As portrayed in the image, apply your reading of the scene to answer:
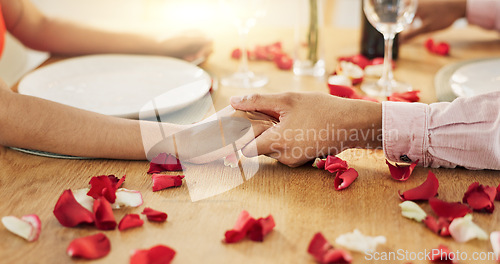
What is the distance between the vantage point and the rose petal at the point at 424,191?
75 centimetres

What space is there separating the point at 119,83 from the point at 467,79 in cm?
81

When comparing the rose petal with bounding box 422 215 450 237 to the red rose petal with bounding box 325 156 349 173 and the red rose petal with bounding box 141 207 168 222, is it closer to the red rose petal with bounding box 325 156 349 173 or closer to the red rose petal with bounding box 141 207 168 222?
the red rose petal with bounding box 325 156 349 173

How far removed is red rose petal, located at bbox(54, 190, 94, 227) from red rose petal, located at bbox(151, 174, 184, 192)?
121 mm

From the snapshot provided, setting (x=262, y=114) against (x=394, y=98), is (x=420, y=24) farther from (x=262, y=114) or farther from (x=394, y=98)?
(x=262, y=114)

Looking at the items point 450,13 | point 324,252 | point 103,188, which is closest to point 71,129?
point 103,188

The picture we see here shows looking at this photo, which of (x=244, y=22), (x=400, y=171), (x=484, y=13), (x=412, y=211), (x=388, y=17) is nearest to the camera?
(x=412, y=211)

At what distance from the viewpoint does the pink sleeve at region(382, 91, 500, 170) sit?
83cm

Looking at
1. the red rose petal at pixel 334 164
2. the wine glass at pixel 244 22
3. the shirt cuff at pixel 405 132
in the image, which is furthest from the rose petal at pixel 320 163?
the wine glass at pixel 244 22

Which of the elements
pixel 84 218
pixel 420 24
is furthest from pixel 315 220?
pixel 420 24

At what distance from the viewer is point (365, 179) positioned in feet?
2.72

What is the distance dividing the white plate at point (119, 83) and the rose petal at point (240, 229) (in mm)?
388

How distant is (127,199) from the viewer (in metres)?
0.76

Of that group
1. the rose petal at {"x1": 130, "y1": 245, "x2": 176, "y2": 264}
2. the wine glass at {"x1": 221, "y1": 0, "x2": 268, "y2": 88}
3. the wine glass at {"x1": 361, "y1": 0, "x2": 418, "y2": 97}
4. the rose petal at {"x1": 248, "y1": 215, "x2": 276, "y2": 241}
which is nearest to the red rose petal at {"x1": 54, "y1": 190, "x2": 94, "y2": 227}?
the rose petal at {"x1": 130, "y1": 245, "x2": 176, "y2": 264}

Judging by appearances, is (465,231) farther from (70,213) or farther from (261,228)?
(70,213)
